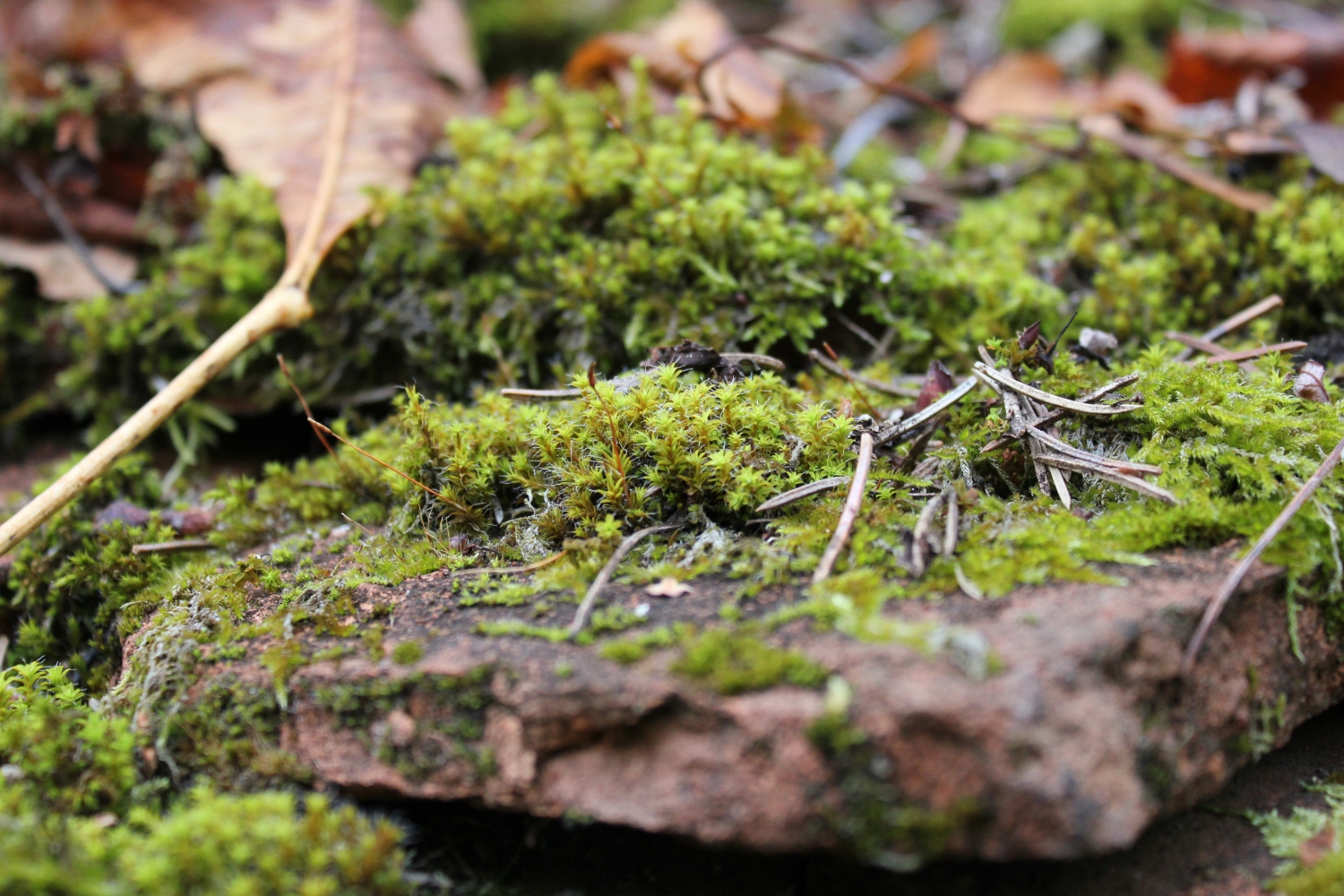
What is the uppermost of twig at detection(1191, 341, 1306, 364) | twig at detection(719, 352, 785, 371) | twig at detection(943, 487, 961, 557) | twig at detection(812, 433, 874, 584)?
twig at detection(719, 352, 785, 371)

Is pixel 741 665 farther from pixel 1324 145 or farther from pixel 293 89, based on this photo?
pixel 293 89

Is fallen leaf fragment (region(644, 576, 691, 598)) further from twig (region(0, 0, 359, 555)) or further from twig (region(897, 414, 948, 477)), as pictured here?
twig (region(0, 0, 359, 555))

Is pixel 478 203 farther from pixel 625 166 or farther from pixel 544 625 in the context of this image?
pixel 544 625

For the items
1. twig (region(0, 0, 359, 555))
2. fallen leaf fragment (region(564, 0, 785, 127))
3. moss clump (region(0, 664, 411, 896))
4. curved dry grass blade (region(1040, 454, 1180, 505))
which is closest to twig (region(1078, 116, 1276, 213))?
fallen leaf fragment (region(564, 0, 785, 127))

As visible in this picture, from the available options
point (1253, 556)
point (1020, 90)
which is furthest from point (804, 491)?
point (1020, 90)

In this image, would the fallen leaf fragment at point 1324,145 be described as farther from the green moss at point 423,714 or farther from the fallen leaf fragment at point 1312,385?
the green moss at point 423,714

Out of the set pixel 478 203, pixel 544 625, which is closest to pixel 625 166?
pixel 478 203
